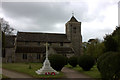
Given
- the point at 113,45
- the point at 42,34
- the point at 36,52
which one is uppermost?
the point at 42,34

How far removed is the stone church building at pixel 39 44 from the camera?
3956cm

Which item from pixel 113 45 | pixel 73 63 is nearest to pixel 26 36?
pixel 73 63

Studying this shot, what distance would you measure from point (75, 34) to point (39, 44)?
41.2ft

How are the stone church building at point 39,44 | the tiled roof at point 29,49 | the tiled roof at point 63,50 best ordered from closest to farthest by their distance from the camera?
the tiled roof at point 29,49, the stone church building at point 39,44, the tiled roof at point 63,50

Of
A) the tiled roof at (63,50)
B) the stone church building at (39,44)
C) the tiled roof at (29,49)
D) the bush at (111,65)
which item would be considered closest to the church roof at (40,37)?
the stone church building at (39,44)

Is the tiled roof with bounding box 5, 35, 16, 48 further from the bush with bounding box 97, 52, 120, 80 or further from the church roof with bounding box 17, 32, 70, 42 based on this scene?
the bush with bounding box 97, 52, 120, 80

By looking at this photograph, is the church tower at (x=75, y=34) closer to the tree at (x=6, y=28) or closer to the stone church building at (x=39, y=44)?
the stone church building at (x=39, y=44)

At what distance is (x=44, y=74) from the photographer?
1733cm

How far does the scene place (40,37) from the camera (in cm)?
4419

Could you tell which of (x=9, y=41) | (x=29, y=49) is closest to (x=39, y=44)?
(x=29, y=49)

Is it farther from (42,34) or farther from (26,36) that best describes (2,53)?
(42,34)

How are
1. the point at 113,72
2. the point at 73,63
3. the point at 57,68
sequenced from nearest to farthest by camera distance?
1. the point at 113,72
2. the point at 57,68
3. the point at 73,63

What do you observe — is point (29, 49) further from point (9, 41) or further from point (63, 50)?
point (63, 50)

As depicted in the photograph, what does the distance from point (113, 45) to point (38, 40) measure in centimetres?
2851
